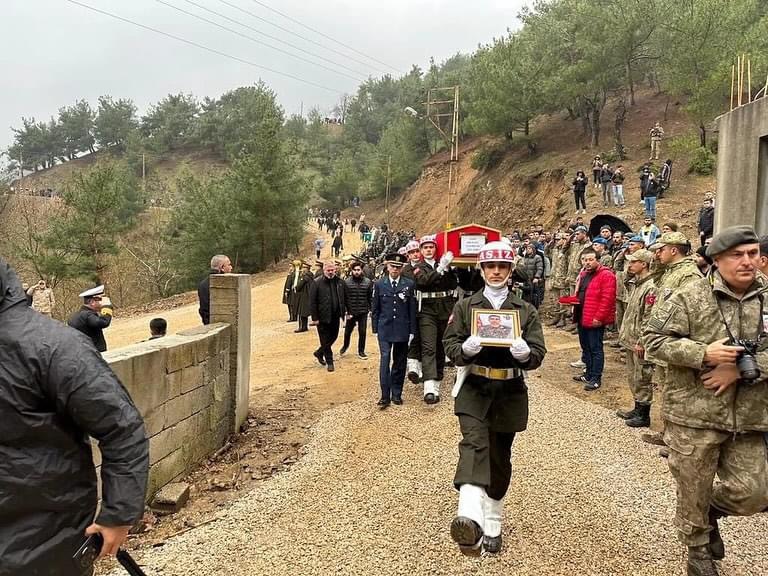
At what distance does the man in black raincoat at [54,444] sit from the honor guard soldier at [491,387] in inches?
77.1

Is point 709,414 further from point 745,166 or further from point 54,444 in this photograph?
point 745,166

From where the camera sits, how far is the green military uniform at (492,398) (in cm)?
352

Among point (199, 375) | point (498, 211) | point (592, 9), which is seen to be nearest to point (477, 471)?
point (199, 375)

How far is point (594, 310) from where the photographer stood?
755cm

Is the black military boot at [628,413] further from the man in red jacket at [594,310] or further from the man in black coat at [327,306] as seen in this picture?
the man in black coat at [327,306]

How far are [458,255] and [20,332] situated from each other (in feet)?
20.9

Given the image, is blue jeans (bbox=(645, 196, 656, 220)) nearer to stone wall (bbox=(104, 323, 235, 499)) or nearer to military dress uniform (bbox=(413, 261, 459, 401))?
military dress uniform (bbox=(413, 261, 459, 401))

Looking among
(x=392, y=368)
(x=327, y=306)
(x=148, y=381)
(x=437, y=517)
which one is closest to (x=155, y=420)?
(x=148, y=381)

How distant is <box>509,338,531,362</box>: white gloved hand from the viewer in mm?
3523

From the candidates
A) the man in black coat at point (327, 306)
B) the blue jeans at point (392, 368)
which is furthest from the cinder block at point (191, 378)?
the man in black coat at point (327, 306)

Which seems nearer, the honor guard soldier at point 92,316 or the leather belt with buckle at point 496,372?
the leather belt with buckle at point 496,372

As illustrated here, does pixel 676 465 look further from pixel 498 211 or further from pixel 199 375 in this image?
pixel 498 211

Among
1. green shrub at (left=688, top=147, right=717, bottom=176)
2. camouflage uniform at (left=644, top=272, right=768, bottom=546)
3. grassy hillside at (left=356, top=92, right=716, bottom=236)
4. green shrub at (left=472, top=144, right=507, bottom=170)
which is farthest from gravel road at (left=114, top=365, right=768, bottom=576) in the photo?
green shrub at (left=472, top=144, right=507, bottom=170)

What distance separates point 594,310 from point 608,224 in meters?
6.59
